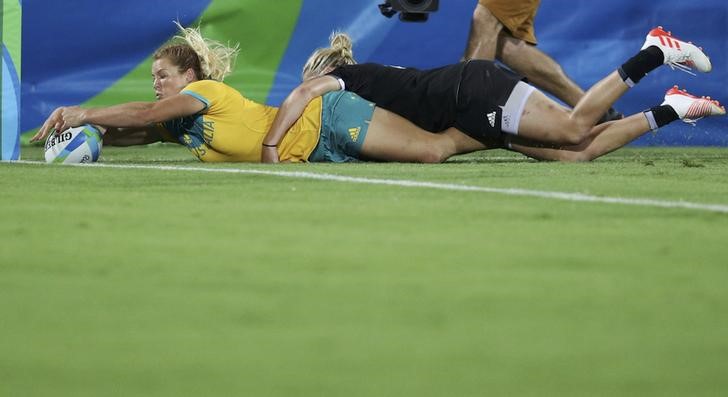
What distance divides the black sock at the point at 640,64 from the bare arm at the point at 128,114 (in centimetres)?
190

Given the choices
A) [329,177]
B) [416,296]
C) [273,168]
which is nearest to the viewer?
[416,296]

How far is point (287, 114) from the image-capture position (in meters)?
6.26

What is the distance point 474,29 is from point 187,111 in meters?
2.10

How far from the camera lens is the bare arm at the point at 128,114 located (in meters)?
6.18

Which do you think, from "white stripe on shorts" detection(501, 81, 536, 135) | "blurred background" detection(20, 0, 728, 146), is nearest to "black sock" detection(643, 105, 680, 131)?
"white stripe on shorts" detection(501, 81, 536, 135)

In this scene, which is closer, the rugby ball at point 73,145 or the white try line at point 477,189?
the white try line at point 477,189

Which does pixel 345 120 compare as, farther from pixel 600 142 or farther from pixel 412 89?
pixel 600 142

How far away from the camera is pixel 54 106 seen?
9.15 metres

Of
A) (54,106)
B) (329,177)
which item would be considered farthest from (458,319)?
(54,106)

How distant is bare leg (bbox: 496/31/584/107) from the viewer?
25.9 ft

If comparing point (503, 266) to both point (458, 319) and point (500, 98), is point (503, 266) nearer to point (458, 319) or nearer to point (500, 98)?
point (458, 319)

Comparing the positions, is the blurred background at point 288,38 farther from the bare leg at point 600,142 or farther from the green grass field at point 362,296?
the green grass field at point 362,296

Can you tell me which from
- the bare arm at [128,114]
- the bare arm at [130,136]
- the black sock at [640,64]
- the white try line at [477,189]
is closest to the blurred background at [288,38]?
the bare arm at [130,136]

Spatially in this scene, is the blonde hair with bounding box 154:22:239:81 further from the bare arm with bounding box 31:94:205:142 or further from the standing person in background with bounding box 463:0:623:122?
the standing person in background with bounding box 463:0:623:122
